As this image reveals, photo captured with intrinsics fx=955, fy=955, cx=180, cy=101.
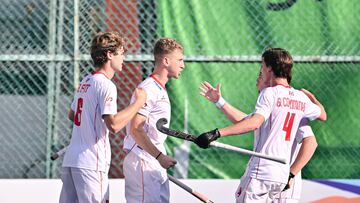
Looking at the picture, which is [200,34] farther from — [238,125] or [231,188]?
[238,125]

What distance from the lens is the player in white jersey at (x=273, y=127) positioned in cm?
664

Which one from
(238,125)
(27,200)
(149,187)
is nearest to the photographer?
(238,125)

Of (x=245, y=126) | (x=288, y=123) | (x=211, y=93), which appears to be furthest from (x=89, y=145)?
(x=288, y=123)

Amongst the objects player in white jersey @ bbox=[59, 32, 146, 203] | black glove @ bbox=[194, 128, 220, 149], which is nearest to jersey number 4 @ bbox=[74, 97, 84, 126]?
player in white jersey @ bbox=[59, 32, 146, 203]

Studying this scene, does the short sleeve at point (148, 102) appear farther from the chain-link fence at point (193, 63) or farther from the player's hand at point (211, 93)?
the chain-link fence at point (193, 63)

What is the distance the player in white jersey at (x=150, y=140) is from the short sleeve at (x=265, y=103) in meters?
0.86

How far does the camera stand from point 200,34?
30.0 ft

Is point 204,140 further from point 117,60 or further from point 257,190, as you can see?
point 117,60

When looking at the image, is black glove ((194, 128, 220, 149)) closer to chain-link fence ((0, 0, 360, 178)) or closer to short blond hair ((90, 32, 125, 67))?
short blond hair ((90, 32, 125, 67))

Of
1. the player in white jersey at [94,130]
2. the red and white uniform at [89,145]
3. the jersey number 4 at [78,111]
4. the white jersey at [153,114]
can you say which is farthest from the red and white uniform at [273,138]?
the jersey number 4 at [78,111]

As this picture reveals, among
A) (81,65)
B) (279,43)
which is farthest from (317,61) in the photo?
(81,65)

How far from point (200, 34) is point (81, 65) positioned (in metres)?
1.18

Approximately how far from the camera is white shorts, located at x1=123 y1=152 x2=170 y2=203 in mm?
7051

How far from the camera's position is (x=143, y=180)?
7051 mm
